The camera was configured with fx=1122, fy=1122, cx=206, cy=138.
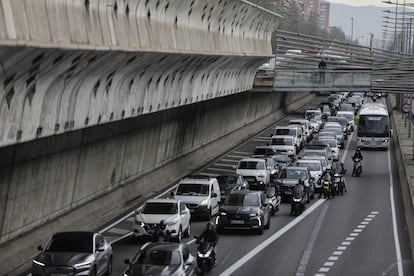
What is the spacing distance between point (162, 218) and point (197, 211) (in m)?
6.12

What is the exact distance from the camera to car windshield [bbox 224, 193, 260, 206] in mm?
34750

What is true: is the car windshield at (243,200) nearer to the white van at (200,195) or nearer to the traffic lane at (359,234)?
the traffic lane at (359,234)

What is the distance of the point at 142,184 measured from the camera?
144ft

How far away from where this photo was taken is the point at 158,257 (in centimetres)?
2398

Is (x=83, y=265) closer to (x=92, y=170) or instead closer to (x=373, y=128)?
(x=92, y=170)

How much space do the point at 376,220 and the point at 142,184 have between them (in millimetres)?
9999

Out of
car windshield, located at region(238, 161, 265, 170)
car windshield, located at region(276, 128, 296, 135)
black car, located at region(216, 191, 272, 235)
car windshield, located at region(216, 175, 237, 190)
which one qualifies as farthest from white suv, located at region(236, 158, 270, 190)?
car windshield, located at region(276, 128, 296, 135)

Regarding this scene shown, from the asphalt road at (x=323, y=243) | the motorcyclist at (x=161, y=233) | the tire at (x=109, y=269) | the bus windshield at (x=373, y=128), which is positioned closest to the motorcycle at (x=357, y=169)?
the asphalt road at (x=323, y=243)

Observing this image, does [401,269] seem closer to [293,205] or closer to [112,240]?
[112,240]

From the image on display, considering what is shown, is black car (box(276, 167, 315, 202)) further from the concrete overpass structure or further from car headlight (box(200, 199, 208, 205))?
car headlight (box(200, 199, 208, 205))

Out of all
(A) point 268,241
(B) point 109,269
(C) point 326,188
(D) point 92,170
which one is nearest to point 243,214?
(A) point 268,241

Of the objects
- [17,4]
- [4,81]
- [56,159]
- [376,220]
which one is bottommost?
[376,220]

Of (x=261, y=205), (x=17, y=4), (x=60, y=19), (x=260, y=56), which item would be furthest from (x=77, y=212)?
(x=260, y=56)

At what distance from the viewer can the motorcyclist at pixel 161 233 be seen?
30.7 metres
